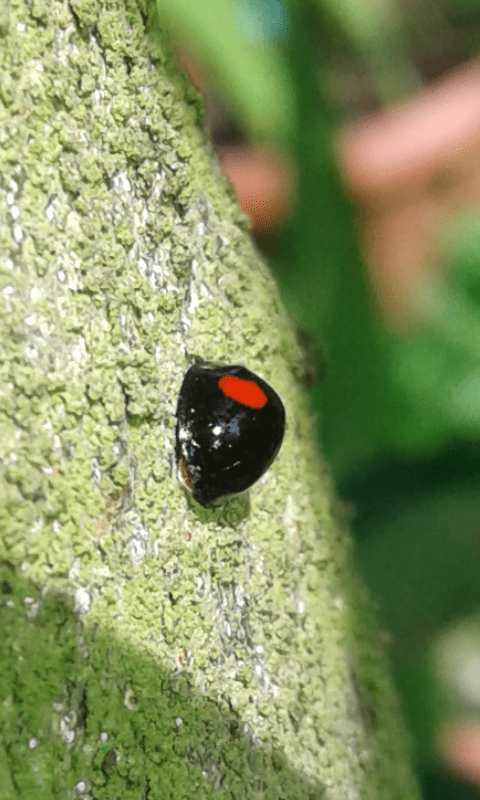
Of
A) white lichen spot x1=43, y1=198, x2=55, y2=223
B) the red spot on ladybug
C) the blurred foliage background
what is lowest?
the blurred foliage background

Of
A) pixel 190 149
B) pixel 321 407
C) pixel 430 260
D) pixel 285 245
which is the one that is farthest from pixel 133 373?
pixel 430 260

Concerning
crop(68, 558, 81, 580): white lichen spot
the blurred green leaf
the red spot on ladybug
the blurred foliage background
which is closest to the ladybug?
the red spot on ladybug

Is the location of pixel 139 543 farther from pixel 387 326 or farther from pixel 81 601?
pixel 387 326

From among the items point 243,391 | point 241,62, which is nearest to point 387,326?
point 241,62

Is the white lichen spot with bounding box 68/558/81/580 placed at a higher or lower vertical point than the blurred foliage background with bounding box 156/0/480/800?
higher

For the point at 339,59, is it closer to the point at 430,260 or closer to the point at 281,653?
the point at 430,260

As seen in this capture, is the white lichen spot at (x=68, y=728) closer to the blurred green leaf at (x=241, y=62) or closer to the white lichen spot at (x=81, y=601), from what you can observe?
the white lichen spot at (x=81, y=601)

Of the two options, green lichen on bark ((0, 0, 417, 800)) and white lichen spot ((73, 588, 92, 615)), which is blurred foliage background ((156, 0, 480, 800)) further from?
white lichen spot ((73, 588, 92, 615))
